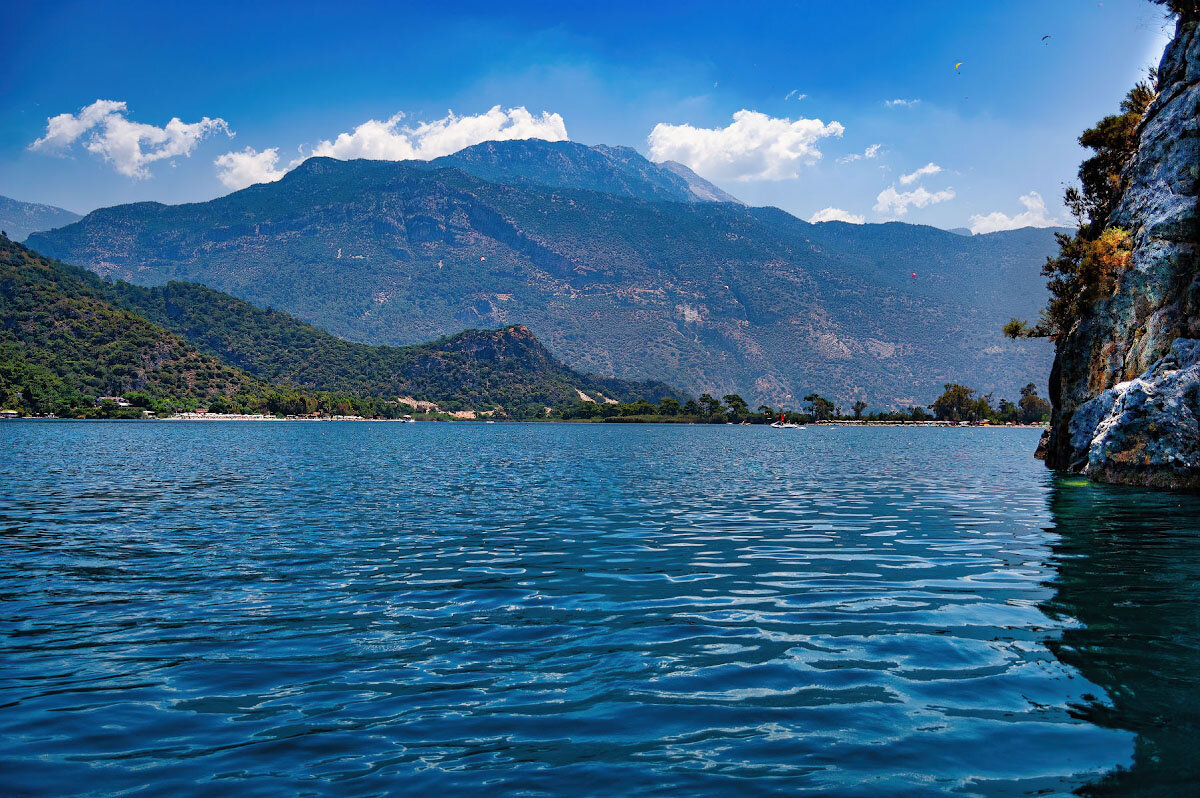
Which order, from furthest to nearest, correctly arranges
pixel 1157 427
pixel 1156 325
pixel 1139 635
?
pixel 1156 325, pixel 1157 427, pixel 1139 635

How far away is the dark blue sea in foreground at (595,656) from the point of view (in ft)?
28.2

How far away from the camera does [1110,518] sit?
31891 millimetres

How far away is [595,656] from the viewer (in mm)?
12945

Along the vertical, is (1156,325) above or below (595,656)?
above

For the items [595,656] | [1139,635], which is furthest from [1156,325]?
[595,656]

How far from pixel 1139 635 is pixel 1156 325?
38.4 metres

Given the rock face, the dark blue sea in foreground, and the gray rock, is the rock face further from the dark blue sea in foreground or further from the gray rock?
the dark blue sea in foreground

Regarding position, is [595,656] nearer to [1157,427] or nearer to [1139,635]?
[1139,635]

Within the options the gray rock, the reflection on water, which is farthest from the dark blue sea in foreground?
the gray rock

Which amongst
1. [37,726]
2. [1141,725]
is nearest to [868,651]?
[1141,725]

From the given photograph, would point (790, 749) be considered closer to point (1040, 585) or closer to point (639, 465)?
point (1040, 585)

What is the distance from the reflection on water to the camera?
8.59m

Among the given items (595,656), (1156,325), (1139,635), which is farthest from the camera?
(1156,325)

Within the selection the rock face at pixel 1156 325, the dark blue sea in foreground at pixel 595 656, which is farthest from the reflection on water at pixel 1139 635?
the rock face at pixel 1156 325
